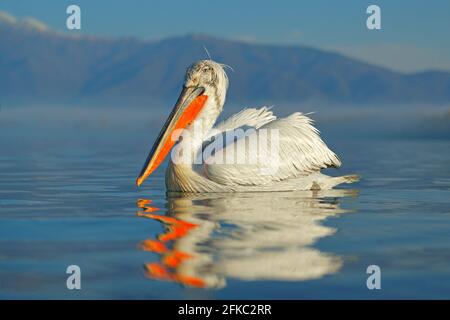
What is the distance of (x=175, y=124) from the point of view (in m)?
9.41

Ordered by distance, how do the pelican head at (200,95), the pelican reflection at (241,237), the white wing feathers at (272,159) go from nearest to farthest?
1. the pelican reflection at (241,237)
2. the white wing feathers at (272,159)
3. the pelican head at (200,95)

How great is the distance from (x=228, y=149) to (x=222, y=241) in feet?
8.10

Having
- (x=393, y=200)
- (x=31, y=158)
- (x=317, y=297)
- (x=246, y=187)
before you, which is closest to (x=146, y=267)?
(x=317, y=297)

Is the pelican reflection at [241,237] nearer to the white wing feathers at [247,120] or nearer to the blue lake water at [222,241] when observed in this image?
the blue lake water at [222,241]

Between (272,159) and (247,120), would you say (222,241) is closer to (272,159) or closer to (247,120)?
(272,159)

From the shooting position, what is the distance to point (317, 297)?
4.80 metres

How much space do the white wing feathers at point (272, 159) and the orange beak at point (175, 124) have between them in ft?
1.27

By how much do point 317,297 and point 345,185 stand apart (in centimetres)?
601

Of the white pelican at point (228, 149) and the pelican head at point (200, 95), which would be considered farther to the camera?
the pelican head at point (200, 95)

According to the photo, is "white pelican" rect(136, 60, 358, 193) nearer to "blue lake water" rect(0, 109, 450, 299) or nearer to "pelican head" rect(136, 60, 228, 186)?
"pelican head" rect(136, 60, 228, 186)

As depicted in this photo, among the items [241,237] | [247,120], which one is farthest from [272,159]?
[241,237]

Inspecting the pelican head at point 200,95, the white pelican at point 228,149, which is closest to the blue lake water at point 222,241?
the white pelican at point 228,149

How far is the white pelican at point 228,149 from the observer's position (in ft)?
29.1
